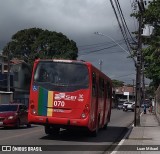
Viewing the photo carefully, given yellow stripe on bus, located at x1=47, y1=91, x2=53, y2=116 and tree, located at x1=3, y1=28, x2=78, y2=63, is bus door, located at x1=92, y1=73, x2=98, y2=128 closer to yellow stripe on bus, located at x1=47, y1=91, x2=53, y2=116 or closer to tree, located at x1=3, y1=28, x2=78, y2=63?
yellow stripe on bus, located at x1=47, y1=91, x2=53, y2=116

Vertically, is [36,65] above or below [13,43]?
below

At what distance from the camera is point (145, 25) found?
3419 cm

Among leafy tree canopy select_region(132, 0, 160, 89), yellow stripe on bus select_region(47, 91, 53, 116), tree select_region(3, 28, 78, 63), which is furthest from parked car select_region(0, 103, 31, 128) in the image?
tree select_region(3, 28, 78, 63)

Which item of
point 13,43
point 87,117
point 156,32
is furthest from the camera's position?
point 13,43

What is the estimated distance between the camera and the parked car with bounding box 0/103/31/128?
26375mm

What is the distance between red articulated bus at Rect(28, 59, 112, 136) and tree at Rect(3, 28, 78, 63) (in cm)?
5312

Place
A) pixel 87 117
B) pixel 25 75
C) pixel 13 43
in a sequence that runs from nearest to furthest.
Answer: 1. pixel 87 117
2. pixel 25 75
3. pixel 13 43

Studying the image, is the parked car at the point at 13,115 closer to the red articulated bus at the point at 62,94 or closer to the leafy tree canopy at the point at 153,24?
the red articulated bus at the point at 62,94

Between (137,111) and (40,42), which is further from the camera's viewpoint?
(40,42)

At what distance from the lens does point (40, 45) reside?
76.4 m

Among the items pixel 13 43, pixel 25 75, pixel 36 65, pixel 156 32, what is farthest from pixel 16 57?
pixel 36 65

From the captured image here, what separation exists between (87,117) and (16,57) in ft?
208

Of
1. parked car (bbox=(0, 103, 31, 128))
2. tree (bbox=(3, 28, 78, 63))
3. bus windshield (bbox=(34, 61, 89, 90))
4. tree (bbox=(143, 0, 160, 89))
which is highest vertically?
tree (bbox=(3, 28, 78, 63))

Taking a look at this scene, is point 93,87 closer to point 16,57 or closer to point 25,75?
point 25,75
